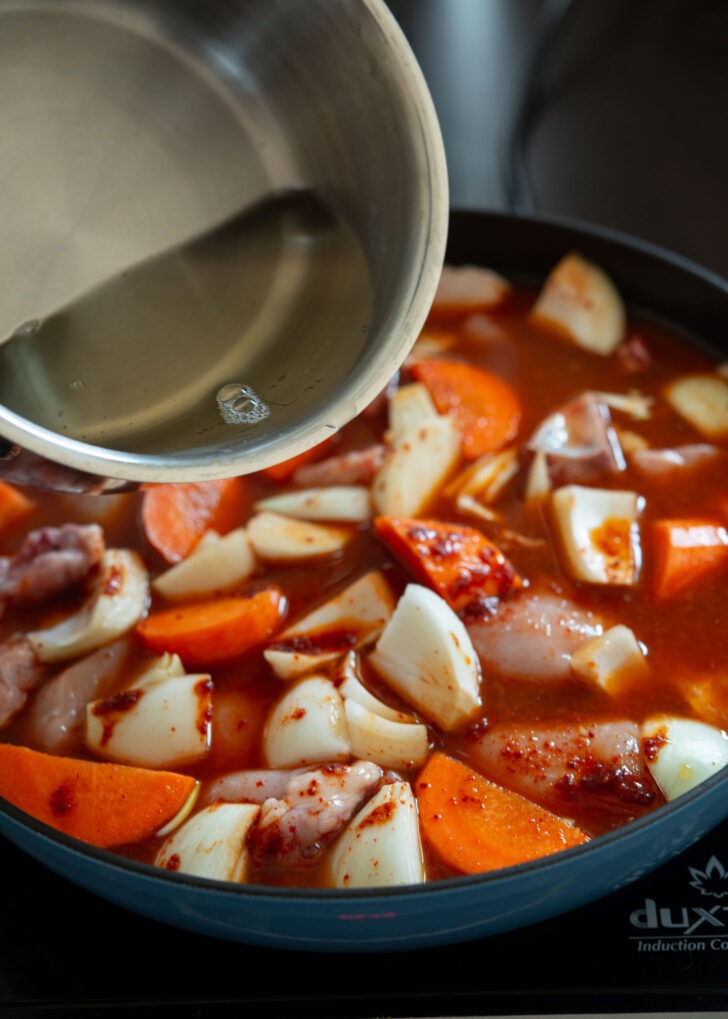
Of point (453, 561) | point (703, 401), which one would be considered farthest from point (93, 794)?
point (703, 401)

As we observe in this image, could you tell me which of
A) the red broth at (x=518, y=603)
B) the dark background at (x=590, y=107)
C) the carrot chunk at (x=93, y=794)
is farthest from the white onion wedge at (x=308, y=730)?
the dark background at (x=590, y=107)

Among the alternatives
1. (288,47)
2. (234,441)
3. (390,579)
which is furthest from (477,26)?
(234,441)

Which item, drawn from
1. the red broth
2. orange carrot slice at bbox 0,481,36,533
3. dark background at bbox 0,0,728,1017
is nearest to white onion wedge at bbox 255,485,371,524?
the red broth

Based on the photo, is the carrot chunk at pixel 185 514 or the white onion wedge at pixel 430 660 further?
the carrot chunk at pixel 185 514

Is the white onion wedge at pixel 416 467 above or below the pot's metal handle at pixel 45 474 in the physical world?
below

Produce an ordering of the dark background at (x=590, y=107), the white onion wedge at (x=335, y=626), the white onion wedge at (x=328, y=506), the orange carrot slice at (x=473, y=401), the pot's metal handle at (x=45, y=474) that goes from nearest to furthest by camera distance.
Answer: the pot's metal handle at (x=45, y=474) → the white onion wedge at (x=335, y=626) → the white onion wedge at (x=328, y=506) → the orange carrot slice at (x=473, y=401) → the dark background at (x=590, y=107)

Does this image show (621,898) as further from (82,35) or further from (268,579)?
(82,35)

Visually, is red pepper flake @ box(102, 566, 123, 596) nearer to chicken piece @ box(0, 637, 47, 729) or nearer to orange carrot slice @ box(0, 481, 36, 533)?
chicken piece @ box(0, 637, 47, 729)

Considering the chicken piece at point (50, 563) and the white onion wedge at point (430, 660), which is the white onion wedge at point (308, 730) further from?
the chicken piece at point (50, 563)
